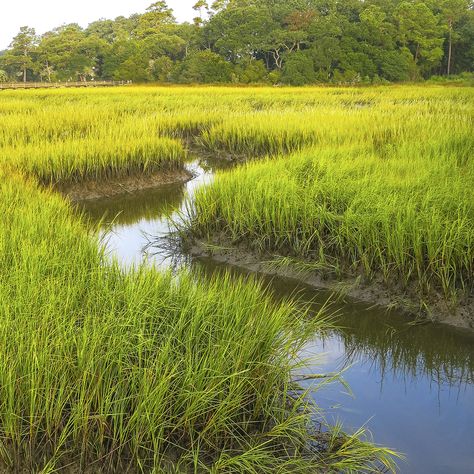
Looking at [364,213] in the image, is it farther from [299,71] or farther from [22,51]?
[22,51]

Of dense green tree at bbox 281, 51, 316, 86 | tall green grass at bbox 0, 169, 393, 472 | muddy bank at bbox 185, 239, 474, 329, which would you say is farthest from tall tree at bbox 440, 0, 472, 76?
tall green grass at bbox 0, 169, 393, 472

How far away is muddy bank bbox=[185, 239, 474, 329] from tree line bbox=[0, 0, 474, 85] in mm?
34944

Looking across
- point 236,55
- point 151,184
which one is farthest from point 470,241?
point 236,55

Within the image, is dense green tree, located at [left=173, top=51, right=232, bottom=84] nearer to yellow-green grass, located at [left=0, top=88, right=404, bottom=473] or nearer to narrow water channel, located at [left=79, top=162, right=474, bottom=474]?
narrow water channel, located at [left=79, top=162, right=474, bottom=474]

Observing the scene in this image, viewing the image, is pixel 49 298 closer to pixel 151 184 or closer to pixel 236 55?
pixel 151 184

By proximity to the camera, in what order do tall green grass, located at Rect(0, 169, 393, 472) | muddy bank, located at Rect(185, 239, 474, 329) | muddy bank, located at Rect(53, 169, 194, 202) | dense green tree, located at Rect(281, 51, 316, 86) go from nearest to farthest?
1. tall green grass, located at Rect(0, 169, 393, 472)
2. muddy bank, located at Rect(185, 239, 474, 329)
3. muddy bank, located at Rect(53, 169, 194, 202)
4. dense green tree, located at Rect(281, 51, 316, 86)

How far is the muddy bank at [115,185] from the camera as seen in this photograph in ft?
26.6

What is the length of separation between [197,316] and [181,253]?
3.03m

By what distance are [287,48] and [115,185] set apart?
4007cm

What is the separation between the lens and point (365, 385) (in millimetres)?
3221

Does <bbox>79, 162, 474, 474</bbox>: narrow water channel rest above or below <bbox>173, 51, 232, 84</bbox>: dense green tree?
below

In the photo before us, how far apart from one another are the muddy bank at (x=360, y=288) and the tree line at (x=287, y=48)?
34944 mm

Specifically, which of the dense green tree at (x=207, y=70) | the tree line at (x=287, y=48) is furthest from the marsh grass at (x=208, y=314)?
the dense green tree at (x=207, y=70)

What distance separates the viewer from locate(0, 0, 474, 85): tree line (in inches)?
1596
